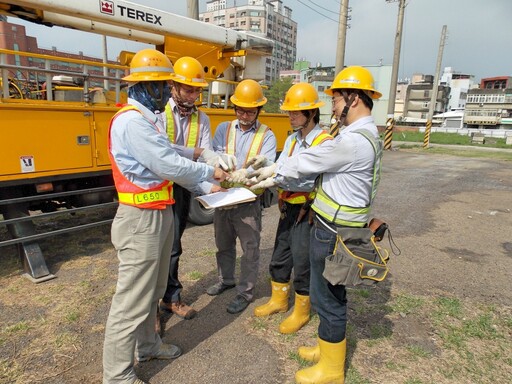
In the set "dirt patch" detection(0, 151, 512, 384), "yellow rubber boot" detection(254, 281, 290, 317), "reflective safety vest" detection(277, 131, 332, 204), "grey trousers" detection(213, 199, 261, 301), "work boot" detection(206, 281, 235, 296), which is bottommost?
"dirt patch" detection(0, 151, 512, 384)

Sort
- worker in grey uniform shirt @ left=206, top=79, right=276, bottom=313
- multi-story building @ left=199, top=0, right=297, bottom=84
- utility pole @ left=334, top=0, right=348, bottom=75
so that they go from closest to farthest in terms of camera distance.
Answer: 1. worker in grey uniform shirt @ left=206, top=79, right=276, bottom=313
2. utility pole @ left=334, top=0, right=348, bottom=75
3. multi-story building @ left=199, top=0, right=297, bottom=84

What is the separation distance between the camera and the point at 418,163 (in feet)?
→ 48.6

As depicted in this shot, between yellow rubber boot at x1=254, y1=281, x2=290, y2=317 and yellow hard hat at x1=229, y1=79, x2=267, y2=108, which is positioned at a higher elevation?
yellow hard hat at x1=229, y1=79, x2=267, y2=108

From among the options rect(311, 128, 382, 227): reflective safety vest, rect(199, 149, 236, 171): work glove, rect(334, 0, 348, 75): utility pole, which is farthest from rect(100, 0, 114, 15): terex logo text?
rect(334, 0, 348, 75): utility pole

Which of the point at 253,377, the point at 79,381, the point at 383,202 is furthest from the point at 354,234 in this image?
the point at 383,202

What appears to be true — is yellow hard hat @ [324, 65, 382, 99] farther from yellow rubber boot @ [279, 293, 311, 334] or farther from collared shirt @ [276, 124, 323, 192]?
yellow rubber boot @ [279, 293, 311, 334]

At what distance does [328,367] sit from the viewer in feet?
7.81

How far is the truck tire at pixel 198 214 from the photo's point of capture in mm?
5568

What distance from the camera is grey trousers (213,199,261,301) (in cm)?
323

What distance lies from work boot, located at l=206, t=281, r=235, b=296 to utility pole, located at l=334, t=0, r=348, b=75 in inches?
382

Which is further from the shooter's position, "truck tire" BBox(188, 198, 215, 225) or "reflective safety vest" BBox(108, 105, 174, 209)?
"truck tire" BBox(188, 198, 215, 225)

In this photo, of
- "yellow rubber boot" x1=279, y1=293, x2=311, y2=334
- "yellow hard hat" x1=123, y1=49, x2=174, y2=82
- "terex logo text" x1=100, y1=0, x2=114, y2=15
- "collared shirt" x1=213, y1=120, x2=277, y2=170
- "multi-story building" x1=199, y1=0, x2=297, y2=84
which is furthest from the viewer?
"multi-story building" x1=199, y1=0, x2=297, y2=84

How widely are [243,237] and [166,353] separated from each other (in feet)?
3.79

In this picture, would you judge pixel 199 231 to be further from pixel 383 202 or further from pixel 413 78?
pixel 413 78
